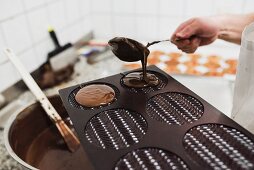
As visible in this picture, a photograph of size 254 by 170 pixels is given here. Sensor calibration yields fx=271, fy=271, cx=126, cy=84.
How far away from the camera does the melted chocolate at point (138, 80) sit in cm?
60

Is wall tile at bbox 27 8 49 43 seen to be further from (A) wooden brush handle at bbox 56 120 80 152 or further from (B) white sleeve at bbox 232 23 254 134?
(B) white sleeve at bbox 232 23 254 134

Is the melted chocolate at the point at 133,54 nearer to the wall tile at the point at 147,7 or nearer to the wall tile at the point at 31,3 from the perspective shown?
the wall tile at the point at 31,3

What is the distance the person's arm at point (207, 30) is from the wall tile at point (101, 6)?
0.71 meters

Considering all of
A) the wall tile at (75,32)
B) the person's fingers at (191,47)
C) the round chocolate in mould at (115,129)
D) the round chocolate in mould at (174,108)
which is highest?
the round chocolate in mould at (115,129)

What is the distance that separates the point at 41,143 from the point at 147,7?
854 millimetres

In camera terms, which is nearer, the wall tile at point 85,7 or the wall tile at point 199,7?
the wall tile at point 199,7

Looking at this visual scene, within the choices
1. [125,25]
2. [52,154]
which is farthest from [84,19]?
[52,154]

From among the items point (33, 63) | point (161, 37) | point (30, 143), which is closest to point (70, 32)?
point (33, 63)

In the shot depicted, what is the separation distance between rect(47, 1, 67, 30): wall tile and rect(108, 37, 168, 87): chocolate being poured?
26.2 inches

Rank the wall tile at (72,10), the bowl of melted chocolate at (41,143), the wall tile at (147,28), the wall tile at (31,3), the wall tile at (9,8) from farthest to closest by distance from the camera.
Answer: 1. the wall tile at (147,28)
2. the wall tile at (72,10)
3. the wall tile at (31,3)
4. the wall tile at (9,8)
5. the bowl of melted chocolate at (41,143)

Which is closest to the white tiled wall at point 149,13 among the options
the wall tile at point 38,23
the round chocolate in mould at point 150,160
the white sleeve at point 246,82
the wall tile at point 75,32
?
the wall tile at point 75,32

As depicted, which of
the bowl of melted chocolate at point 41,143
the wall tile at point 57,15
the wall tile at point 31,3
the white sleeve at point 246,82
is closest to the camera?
the white sleeve at point 246,82

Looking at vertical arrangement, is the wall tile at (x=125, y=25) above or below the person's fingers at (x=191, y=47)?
below

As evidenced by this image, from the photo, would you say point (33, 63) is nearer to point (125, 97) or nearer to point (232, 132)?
point (125, 97)
